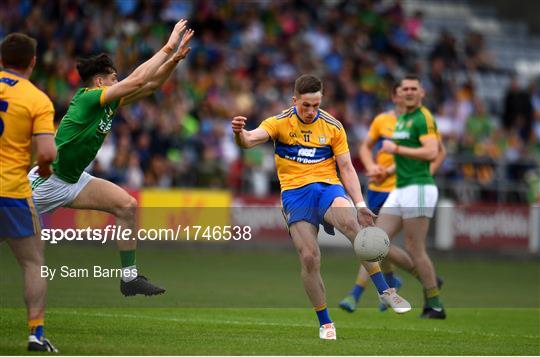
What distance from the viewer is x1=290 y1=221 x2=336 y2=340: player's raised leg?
35.8 feet

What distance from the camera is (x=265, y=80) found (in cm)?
2684

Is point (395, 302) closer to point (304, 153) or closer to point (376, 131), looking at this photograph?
point (304, 153)

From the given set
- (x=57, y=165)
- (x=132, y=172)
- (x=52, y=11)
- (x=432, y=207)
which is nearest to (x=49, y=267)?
(x=57, y=165)

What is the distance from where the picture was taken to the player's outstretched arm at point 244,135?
10438mm

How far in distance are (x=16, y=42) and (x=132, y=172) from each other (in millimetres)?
14250

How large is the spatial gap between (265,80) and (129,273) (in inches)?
616

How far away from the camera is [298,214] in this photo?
36.3 ft

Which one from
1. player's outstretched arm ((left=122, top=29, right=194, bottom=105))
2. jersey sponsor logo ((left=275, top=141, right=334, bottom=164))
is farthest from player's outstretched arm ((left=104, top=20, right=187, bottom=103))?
jersey sponsor logo ((left=275, top=141, right=334, bottom=164))

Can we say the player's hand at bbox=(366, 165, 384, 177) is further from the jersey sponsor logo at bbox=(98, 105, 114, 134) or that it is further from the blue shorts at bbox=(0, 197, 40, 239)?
the blue shorts at bbox=(0, 197, 40, 239)

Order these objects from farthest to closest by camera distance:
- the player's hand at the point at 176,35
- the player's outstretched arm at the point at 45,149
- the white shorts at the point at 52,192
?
1. the white shorts at the point at 52,192
2. the player's hand at the point at 176,35
3. the player's outstretched arm at the point at 45,149

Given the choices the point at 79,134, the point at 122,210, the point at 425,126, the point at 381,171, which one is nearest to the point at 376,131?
the point at 381,171

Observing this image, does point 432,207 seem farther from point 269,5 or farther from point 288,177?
point 269,5

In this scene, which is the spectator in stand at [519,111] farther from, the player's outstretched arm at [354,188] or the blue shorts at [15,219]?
the blue shorts at [15,219]

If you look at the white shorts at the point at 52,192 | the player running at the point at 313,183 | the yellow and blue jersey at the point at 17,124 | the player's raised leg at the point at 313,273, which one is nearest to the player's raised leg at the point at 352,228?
the player running at the point at 313,183
